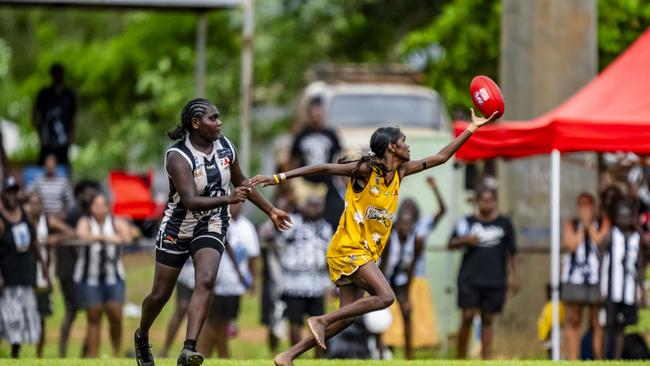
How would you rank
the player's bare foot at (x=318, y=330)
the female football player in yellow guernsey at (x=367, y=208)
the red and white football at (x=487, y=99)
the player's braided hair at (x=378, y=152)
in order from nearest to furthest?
the player's bare foot at (x=318, y=330)
the female football player in yellow guernsey at (x=367, y=208)
the player's braided hair at (x=378, y=152)
the red and white football at (x=487, y=99)

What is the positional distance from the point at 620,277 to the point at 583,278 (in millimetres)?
783

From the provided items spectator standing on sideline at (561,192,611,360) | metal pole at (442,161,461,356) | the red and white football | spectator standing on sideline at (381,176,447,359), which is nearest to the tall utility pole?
metal pole at (442,161,461,356)

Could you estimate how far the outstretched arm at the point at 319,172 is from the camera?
461 inches

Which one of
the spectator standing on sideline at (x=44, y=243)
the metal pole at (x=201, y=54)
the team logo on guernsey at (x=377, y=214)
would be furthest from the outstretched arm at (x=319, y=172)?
the metal pole at (x=201, y=54)

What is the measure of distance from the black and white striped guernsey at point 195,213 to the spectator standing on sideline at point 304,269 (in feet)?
20.6

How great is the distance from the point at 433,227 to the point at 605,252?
340 cm

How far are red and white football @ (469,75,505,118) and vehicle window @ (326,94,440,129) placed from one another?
14.6m

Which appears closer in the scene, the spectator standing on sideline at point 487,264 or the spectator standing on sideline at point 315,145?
the spectator standing on sideline at point 487,264

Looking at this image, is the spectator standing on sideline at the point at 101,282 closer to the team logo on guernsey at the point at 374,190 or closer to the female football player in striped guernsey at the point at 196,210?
the female football player in striped guernsey at the point at 196,210

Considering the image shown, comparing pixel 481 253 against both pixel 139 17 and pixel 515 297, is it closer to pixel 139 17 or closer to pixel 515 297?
pixel 515 297

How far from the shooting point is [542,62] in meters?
19.8

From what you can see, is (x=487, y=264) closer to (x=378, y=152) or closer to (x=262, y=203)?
(x=378, y=152)

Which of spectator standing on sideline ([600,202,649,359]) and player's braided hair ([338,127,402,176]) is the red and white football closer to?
player's braided hair ([338,127,402,176])

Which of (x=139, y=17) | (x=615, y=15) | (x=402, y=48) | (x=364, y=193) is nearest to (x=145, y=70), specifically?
(x=139, y=17)
